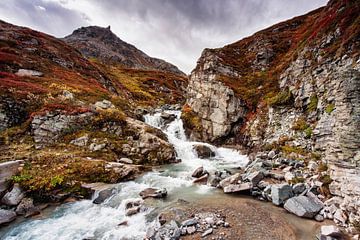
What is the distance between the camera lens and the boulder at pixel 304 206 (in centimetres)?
1008

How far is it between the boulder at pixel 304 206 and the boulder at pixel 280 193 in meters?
0.46

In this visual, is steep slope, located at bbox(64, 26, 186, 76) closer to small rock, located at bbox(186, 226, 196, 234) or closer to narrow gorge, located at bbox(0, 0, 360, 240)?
narrow gorge, located at bbox(0, 0, 360, 240)

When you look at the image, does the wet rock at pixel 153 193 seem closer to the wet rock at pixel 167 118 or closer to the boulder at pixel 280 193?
the boulder at pixel 280 193

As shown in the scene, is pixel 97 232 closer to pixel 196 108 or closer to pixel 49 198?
pixel 49 198

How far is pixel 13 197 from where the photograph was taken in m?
12.1

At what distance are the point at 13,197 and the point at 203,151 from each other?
19194 millimetres

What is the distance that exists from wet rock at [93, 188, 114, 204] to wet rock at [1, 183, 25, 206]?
4.58 m

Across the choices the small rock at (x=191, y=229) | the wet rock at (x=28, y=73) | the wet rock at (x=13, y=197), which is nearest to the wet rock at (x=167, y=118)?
the wet rock at (x=28, y=73)

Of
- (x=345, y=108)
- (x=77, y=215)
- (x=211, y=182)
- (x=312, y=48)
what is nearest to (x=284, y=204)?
(x=211, y=182)

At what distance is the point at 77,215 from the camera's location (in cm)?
1140

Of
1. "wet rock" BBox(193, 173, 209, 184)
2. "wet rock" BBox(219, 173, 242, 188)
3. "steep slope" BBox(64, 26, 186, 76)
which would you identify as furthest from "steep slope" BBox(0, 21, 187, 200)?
"steep slope" BBox(64, 26, 186, 76)

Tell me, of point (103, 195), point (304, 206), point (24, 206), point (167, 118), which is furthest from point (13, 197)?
point (167, 118)

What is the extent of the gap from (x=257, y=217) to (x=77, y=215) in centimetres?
1039

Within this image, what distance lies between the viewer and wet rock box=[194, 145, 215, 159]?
25.2 m
